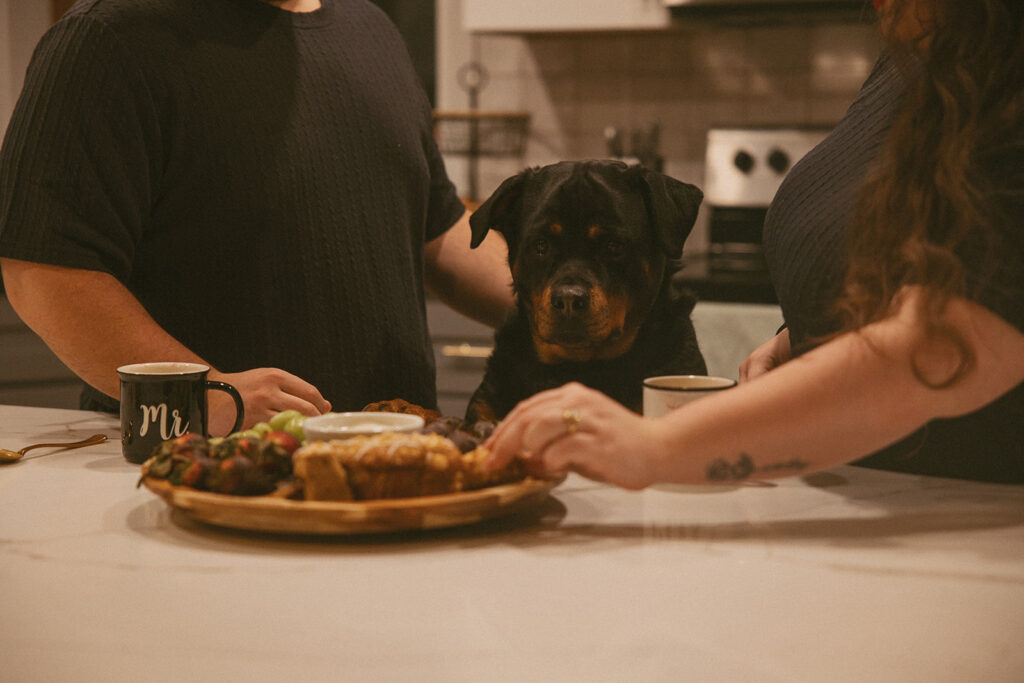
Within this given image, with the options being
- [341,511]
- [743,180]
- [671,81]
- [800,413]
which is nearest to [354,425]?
[341,511]

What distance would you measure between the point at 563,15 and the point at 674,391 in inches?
110

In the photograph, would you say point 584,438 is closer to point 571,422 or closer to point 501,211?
point 571,422

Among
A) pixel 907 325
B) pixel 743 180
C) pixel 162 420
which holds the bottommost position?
pixel 162 420

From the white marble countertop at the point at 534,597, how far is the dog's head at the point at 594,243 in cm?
56

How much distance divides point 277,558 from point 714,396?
15.6 inches

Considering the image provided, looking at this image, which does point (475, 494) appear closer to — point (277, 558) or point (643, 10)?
point (277, 558)

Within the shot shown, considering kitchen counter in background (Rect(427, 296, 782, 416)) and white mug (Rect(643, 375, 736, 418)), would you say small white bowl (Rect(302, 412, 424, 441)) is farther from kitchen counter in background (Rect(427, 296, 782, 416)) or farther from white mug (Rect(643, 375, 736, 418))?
kitchen counter in background (Rect(427, 296, 782, 416))

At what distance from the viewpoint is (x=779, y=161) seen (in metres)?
3.55

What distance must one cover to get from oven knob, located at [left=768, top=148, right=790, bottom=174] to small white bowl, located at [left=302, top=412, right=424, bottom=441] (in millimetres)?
2825

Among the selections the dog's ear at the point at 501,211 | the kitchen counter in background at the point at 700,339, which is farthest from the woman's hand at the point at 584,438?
the kitchen counter in background at the point at 700,339

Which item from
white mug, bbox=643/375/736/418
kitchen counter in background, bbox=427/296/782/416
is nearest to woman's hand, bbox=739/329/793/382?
white mug, bbox=643/375/736/418

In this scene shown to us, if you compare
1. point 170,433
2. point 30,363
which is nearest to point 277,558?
point 170,433

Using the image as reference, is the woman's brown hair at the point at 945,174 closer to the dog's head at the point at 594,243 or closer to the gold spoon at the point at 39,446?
the dog's head at the point at 594,243

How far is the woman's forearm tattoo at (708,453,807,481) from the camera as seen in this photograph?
874 millimetres
